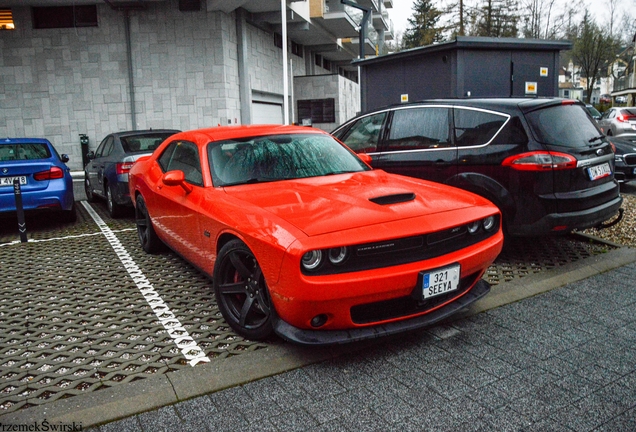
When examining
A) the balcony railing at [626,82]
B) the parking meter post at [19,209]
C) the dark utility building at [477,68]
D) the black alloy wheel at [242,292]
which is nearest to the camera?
the black alloy wheel at [242,292]

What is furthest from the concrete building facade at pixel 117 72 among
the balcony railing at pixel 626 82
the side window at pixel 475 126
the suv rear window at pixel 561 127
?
the balcony railing at pixel 626 82

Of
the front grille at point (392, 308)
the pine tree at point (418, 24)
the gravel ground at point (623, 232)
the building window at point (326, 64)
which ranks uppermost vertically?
the pine tree at point (418, 24)

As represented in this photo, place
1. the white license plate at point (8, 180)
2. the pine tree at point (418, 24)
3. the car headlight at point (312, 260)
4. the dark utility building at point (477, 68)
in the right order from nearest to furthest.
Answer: the car headlight at point (312, 260) → the white license plate at point (8, 180) → the dark utility building at point (477, 68) → the pine tree at point (418, 24)

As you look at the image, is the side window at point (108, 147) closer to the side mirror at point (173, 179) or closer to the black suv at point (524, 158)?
the side mirror at point (173, 179)

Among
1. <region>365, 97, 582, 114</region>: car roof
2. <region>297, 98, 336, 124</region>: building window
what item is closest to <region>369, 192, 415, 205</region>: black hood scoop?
<region>365, 97, 582, 114</region>: car roof

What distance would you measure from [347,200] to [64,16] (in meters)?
17.9

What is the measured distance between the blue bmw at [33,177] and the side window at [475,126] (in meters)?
5.70

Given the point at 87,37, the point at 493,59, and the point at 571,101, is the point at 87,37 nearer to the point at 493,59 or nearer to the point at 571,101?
the point at 493,59

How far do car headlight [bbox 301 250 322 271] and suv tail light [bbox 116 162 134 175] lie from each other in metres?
5.90

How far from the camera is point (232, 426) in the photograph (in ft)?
9.11

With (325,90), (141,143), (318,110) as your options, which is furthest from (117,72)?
(141,143)

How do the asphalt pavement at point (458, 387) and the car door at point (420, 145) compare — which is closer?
the asphalt pavement at point (458, 387)

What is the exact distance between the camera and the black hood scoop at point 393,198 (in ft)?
12.5

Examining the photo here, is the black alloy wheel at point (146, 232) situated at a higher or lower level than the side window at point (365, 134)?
lower
